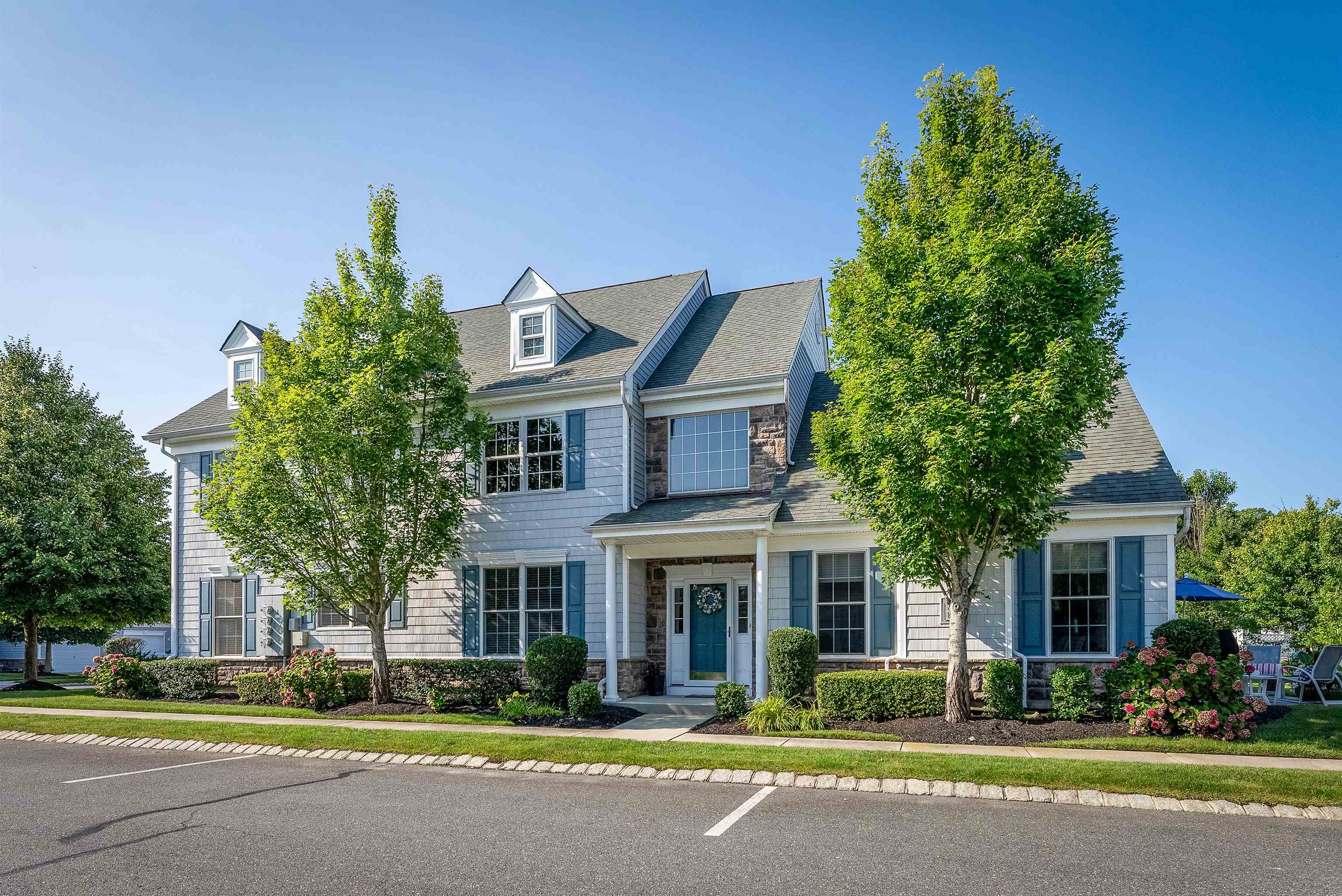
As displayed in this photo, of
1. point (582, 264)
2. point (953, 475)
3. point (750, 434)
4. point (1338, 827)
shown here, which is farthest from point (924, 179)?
point (582, 264)

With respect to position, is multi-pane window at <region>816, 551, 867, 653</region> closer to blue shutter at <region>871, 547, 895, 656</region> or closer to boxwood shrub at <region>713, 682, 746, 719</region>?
blue shutter at <region>871, 547, 895, 656</region>

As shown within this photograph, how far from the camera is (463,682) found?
50.9 feet

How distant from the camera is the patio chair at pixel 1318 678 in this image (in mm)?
13875

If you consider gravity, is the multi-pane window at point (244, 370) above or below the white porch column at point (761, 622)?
above

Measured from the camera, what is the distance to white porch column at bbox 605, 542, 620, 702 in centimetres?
1472

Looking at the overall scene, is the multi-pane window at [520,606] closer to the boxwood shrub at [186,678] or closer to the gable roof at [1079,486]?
the gable roof at [1079,486]

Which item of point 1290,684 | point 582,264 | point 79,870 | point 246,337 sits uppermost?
point 582,264

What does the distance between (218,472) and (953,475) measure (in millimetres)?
12597

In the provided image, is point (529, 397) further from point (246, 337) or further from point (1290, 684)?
point (1290, 684)

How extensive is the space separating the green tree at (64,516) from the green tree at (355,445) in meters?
7.57

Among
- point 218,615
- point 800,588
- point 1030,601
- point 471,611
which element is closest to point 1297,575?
point 1030,601

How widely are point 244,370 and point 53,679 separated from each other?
39.7ft

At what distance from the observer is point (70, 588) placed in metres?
19.9

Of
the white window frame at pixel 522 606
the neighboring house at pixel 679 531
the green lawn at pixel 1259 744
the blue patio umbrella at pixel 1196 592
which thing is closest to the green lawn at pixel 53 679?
the neighboring house at pixel 679 531
